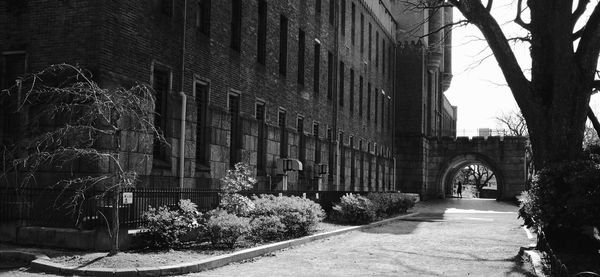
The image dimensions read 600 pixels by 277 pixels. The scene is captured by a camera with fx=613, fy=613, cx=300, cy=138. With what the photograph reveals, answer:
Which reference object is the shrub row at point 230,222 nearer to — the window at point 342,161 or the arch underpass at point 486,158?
the window at point 342,161

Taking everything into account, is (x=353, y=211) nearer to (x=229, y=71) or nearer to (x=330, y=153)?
(x=229, y=71)

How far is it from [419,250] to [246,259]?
14.6 ft

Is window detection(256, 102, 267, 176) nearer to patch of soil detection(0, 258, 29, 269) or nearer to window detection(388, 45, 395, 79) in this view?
patch of soil detection(0, 258, 29, 269)

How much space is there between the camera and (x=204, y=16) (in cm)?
1838

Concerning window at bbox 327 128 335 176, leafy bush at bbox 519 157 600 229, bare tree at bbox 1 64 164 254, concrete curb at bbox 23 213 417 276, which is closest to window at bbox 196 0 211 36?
bare tree at bbox 1 64 164 254

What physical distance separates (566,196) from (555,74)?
3040 mm

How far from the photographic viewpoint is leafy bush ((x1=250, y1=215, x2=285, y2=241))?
13882 mm

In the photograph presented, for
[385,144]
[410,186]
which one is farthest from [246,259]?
[410,186]

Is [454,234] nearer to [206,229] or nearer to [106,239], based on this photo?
[206,229]

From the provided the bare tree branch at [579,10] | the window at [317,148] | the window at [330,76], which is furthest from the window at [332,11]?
the bare tree branch at [579,10]

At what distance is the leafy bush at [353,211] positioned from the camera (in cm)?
2123

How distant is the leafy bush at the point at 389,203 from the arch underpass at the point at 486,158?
21.0 metres

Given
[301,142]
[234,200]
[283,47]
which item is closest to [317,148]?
→ [301,142]

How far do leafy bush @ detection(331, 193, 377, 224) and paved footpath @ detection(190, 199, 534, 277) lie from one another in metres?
2.16
